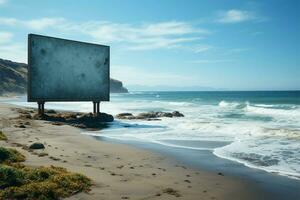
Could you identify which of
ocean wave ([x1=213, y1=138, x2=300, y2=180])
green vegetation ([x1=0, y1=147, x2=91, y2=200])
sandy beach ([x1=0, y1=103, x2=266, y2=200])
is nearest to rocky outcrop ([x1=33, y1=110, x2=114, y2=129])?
sandy beach ([x1=0, y1=103, x2=266, y2=200])

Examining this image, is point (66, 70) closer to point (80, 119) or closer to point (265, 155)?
point (80, 119)

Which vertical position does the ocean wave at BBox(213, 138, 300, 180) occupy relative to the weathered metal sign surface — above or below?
below

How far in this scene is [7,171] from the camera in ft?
25.6

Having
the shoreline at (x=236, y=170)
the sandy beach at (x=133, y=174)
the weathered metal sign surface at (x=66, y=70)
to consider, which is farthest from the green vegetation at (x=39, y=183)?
the weathered metal sign surface at (x=66, y=70)

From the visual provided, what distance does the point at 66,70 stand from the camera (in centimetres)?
2720

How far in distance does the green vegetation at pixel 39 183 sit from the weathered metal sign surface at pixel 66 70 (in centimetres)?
1826

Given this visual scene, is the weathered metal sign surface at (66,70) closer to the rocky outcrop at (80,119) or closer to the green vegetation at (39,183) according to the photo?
the rocky outcrop at (80,119)

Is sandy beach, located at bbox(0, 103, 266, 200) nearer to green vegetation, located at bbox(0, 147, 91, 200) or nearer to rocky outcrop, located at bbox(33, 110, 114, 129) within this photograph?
green vegetation, located at bbox(0, 147, 91, 200)

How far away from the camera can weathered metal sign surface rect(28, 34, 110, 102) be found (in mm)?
25766

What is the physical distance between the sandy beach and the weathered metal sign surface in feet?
38.7

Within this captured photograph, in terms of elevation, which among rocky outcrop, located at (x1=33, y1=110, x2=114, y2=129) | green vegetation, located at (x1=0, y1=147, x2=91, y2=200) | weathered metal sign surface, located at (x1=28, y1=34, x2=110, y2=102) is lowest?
rocky outcrop, located at (x1=33, y1=110, x2=114, y2=129)

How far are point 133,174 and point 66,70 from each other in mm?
18798

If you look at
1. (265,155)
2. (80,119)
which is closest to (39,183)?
(265,155)

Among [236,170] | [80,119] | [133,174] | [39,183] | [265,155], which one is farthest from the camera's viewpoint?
[80,119]
